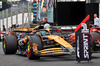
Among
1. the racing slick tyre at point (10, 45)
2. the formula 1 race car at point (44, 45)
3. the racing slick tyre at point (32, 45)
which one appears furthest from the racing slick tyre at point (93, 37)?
the racing slick tyre at point (10, 45)

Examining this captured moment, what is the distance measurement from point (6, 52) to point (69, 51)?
4.53 metres

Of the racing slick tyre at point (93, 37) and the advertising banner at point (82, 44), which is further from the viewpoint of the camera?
the racing slick tyre at point (93, 37)

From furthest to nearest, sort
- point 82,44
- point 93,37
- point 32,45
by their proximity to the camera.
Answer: point 93,37, point 32,45, point 82,44

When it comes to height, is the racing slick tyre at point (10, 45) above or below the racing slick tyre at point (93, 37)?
below

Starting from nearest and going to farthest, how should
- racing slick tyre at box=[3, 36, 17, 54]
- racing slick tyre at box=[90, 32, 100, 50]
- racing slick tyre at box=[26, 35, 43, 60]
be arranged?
racing slick tyre at box=[26, 35, 43, 60] < racing slick tyre at box=[90, 32, 100, 50] < racing slick tyre at box=[3, 36, 17, 54]

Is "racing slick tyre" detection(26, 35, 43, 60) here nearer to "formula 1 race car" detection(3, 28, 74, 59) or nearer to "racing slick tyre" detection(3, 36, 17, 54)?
"formula 1 race car" detection(3, 28, 74, 59)

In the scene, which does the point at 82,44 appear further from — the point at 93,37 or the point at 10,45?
the point at 10,45

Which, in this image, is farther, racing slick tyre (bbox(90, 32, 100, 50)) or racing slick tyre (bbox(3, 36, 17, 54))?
racing slick tyre (bbox(3, 36, 17, 54))

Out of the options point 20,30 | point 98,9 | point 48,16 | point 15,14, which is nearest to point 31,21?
point 15,14


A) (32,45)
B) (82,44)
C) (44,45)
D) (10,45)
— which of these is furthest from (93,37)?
(10,45)

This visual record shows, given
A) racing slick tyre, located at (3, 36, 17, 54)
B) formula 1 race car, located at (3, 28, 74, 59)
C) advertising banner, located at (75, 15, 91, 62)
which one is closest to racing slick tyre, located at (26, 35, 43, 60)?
formula 1 race car, located at (3, 28, 74, 59)

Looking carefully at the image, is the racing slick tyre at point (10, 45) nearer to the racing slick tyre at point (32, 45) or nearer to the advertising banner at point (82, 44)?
the racing slick tyre at point (32, 45)

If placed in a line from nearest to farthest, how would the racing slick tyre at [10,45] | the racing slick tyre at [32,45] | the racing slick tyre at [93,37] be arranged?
the racing slick tyre at [32,45], the racing slick tyre at [93,37], the racing slick tyre at [10,45]

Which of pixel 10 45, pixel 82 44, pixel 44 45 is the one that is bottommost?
pixel 10 45
